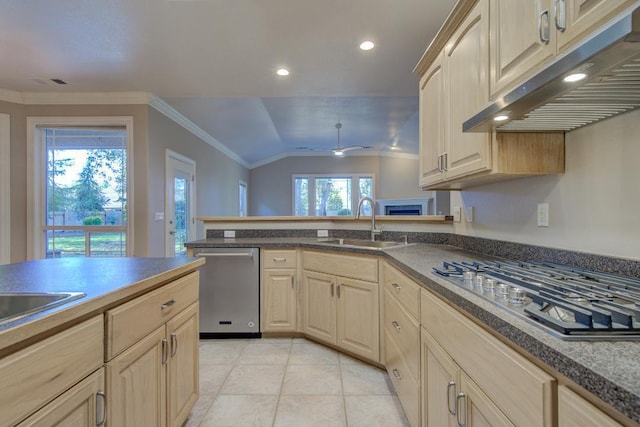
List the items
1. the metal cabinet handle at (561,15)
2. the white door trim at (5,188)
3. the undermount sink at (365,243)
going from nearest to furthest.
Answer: the metal cabinet handle at (561,15), the undermount sink at (365,243), the white door trim at (5,188)

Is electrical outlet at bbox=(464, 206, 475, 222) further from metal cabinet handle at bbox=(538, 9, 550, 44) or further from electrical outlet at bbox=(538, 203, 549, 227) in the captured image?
metal cabinet handle at bbox=(538, 9, 550, 44)

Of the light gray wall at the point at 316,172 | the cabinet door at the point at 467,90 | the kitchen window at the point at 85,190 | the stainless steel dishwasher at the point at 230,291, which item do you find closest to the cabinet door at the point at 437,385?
the cabinet door at the point at 467,90

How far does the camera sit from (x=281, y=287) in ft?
8.96

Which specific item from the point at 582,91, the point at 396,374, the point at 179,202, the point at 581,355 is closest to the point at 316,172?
the point at 179,202

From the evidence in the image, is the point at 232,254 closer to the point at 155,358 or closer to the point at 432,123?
the point at 155,358

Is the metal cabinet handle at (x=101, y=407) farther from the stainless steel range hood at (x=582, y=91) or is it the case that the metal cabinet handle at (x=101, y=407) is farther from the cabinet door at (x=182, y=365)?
the stainless steel range hood at (x=582, y=91)

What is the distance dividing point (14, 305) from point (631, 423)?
1.48 m

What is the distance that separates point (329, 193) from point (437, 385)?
7262 millimetres

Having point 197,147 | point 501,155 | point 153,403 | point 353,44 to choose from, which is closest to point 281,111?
point 197,147

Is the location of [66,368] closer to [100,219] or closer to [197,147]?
[100,219]

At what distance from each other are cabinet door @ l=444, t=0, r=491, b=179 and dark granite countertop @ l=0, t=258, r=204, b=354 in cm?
144

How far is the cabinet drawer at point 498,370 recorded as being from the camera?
24.2 inches

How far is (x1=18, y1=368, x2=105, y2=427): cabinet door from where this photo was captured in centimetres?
72

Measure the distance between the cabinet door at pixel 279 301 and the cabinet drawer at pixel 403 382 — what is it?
971 mm
